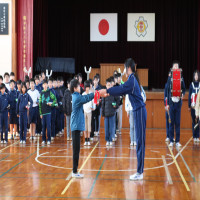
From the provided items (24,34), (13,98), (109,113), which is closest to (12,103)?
(13,98)

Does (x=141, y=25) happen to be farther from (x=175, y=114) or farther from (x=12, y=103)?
(x=12, y=103)

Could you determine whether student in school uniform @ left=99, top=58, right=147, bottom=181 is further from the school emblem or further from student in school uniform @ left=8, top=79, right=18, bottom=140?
the school emblem

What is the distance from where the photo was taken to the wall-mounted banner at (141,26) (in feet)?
59.4

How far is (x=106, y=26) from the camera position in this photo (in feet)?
59.6

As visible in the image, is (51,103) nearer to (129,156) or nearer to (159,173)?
(129,156)

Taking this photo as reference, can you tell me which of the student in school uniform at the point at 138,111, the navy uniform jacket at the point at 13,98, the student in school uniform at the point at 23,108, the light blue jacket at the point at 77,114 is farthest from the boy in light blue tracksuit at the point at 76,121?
the navy uniform jacket at the point at 13,98

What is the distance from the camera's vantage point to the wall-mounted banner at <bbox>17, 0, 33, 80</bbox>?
43.1ft

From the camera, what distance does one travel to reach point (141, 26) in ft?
59.4

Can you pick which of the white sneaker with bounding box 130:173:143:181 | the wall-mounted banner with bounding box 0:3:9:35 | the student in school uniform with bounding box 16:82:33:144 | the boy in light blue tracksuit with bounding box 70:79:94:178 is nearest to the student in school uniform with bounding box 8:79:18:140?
the student in school uniform with bounding box 16:82:33:144

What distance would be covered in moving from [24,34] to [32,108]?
459cm

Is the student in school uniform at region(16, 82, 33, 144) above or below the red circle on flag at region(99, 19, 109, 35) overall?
below

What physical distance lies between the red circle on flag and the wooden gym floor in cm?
1021

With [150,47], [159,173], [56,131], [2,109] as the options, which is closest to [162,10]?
[150,47]

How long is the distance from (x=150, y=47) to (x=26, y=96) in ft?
36.1
